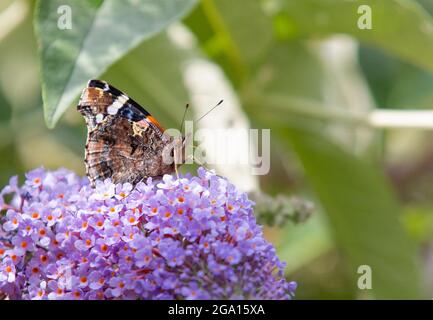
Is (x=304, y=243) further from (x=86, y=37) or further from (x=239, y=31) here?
(x=86, y=37)

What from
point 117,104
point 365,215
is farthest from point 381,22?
point 117,104

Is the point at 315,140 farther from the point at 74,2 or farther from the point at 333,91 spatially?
the point at 74,2

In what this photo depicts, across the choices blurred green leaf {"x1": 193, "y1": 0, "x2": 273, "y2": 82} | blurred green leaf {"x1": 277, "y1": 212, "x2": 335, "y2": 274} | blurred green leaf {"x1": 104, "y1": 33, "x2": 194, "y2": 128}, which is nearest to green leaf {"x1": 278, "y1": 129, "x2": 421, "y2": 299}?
blurred green leaf {"x1": 277, "y1": 212, "x2": 335, "y2": 274}

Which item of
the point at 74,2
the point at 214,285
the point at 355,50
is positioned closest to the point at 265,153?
the point at 355,50

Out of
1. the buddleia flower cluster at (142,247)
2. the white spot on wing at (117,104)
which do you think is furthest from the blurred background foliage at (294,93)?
the buddleia flower cluster at (142,247)

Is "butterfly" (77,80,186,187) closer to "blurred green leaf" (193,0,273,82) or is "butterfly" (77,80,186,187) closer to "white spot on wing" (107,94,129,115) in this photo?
"white spot on wing" (107,94,129,115)
